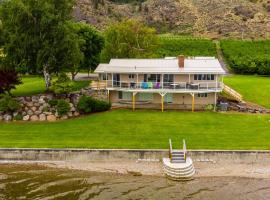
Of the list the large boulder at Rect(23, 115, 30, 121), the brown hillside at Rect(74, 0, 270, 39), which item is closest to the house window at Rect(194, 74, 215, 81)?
the large boulder at Rect(23, 115, 30, 121)

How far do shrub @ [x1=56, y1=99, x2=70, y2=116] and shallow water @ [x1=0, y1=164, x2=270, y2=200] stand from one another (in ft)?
36.1

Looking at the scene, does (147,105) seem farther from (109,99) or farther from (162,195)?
(162,195)

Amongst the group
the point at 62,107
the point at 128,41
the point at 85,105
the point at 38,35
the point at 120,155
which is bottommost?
the point at 120,155

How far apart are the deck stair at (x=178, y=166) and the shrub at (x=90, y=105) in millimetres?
13579

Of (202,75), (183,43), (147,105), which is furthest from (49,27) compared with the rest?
(183,43)

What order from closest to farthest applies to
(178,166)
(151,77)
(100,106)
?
(178,166) < (100,106) < (151,77)

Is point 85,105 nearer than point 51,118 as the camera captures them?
No

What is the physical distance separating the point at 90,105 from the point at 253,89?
23.7 meters

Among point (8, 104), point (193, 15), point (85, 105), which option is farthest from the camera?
point (193, 15)

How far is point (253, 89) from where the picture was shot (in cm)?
6112

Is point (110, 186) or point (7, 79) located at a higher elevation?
point (7, 79)

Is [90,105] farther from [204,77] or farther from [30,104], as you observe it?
[204,77]

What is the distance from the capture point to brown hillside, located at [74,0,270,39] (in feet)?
457

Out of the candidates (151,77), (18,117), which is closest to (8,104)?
(18,117)
